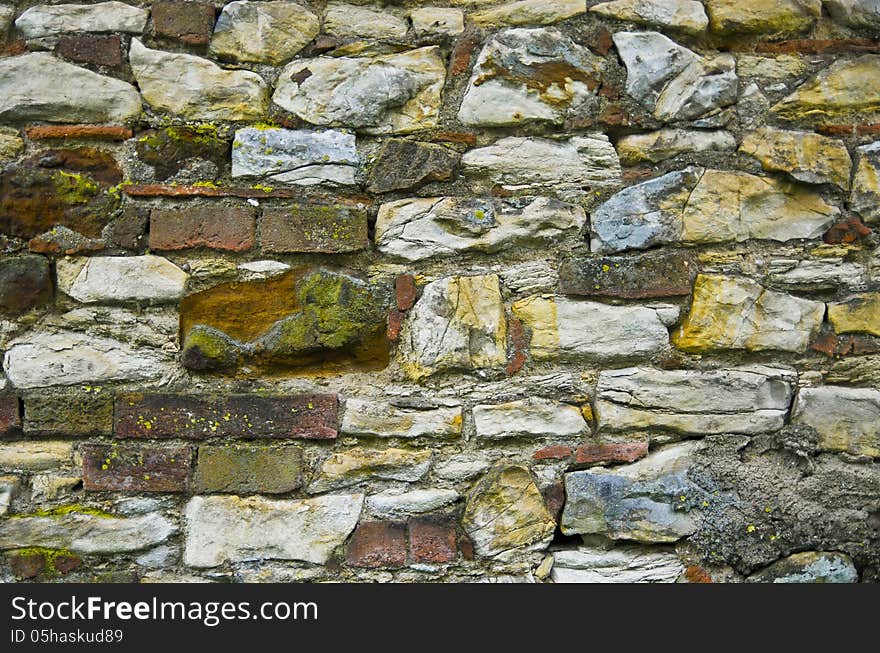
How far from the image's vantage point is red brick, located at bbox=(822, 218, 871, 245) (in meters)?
1.97

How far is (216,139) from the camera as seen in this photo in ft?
6.36

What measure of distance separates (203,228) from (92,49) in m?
0.52

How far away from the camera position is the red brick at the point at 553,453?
1.91 metres

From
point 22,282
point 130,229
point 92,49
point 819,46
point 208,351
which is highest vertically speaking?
point 819,46

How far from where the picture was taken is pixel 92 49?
1934mm

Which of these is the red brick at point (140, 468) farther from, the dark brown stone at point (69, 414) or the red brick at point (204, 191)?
the red brick at point (204, 191)

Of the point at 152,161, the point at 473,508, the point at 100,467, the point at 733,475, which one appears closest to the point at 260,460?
the point at 100,467

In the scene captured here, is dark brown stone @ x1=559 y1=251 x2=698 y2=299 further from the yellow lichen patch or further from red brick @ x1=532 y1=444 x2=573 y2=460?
red brick @ x1=532 y1=444 x2=573 y2=460

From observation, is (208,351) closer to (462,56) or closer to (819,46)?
(462,56)

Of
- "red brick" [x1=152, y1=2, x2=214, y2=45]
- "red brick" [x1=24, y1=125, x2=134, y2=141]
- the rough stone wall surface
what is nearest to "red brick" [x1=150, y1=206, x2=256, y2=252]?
the rough stone wall surface

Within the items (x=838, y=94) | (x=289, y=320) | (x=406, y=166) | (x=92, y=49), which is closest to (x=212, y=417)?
(x=289, y=320)

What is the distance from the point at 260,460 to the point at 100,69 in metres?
1.01

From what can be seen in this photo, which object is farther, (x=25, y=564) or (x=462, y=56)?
(x=462, y=56)

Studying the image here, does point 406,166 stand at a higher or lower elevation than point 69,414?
higher
